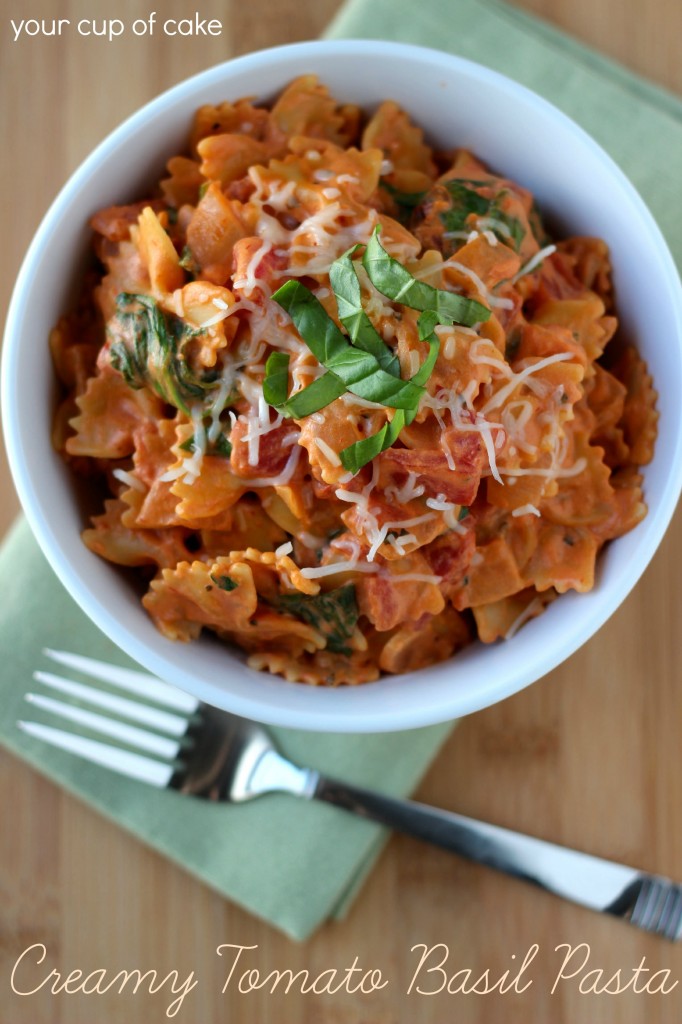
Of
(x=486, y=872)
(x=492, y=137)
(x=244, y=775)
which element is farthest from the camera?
(x=486, y=872)

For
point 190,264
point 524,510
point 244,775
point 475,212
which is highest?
point 475,212

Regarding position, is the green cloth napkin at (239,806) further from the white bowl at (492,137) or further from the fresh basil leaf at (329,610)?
the fresh basil leaf at (329,610)

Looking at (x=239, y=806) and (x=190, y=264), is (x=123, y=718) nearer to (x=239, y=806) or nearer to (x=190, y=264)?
(x=239, y=806)

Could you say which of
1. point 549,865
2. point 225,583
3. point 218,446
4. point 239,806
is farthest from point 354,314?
point 549,865

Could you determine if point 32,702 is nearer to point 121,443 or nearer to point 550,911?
point 121,443

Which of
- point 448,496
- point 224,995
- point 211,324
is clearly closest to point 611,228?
point 448,496

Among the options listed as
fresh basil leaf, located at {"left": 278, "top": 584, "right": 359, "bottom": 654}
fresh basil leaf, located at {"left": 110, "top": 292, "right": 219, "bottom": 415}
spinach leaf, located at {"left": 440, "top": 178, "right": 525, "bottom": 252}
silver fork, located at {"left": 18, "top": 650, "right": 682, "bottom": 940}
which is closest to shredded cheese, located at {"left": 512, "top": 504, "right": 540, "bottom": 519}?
fresh basil leaf, located at {"left": 278, "top": 584, "right": 359, "bottom": 654}
